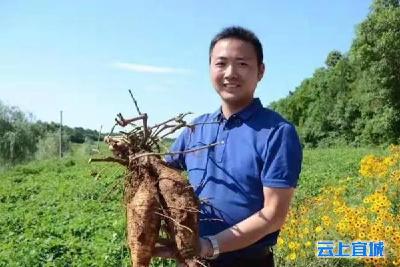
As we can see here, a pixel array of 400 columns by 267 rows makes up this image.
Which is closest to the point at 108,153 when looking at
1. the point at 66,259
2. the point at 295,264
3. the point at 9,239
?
the point at 295,264

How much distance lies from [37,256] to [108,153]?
448 cm

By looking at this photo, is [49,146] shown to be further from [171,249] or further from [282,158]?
[282,158]

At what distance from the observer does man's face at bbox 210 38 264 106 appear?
2326 mm

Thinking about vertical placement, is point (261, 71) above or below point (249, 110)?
above

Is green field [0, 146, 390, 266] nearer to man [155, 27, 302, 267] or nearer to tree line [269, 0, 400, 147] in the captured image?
man [155, 27, 302, 267]

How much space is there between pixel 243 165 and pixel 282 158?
0.54 feet

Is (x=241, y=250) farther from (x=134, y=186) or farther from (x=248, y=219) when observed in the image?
(x=134, y=186)

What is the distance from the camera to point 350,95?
33844 mm

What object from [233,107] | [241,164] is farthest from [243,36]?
[241,164]

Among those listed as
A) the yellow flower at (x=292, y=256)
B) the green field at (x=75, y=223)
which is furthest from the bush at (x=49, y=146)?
the yellow flower at (x=292, y=256)

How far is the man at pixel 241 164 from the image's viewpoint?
85.1 inches

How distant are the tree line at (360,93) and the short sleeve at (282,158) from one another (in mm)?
20455

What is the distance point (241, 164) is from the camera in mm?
2244

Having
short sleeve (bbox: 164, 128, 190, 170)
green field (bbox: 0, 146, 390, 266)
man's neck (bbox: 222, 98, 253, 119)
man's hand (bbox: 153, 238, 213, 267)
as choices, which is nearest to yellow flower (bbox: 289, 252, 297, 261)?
green field (bbox: 0, 146, 390, 266)
